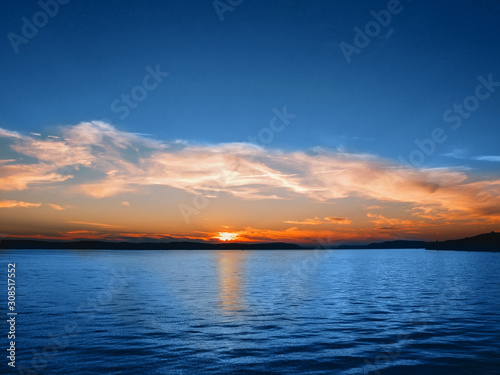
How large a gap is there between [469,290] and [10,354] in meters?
56.6

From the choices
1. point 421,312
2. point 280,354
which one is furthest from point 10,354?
point 421,312

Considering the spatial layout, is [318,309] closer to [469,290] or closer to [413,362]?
[413,362]

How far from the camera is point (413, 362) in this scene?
2008 cm

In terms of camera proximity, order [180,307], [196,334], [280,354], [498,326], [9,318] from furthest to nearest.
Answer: [180,307]
[9,318]
[498,326]
[196,334]
[280,354]

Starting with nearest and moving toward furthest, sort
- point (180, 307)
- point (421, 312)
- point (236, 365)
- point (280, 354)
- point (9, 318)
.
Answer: point (236, 365) < point (280, 354) < point (9, 318) < point (421, 312) < point (180, 307)

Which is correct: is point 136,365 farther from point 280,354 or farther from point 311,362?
point 311,362

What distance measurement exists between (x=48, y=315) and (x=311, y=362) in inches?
1016

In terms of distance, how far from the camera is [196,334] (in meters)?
25.8

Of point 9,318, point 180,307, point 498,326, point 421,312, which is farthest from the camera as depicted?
point 180,307

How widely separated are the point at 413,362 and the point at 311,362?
18.6ft

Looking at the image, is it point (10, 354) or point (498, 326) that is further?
point (498, 326)

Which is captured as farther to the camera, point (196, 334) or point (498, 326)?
point (498, 326)

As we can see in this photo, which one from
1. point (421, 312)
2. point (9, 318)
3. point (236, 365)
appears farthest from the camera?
point (421, 312)

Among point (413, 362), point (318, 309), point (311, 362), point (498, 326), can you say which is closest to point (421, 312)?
point (498, 326)
